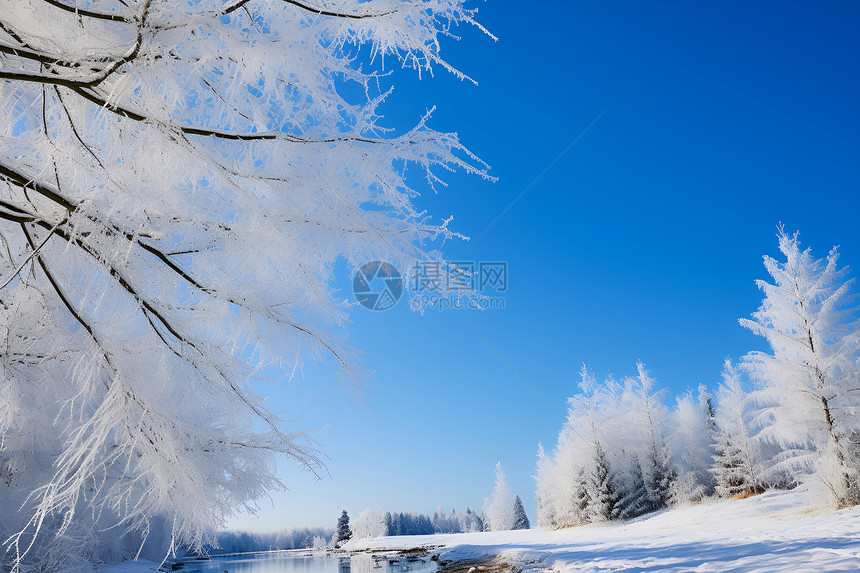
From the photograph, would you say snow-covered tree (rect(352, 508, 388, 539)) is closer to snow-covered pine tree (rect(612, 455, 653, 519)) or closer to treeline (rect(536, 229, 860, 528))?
treeline (rect(536, 229, 860, 528))

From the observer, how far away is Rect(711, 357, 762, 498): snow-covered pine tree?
24359 millimetres

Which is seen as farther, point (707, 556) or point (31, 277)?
point (707, 556)

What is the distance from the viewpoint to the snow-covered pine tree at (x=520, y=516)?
47703mm

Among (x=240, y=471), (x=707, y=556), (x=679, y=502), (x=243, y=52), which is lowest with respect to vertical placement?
(x=679, y=502)

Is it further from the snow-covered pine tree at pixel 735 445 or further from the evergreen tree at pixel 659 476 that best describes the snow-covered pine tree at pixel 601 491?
the snow-covered pine tree at pixel 735 445

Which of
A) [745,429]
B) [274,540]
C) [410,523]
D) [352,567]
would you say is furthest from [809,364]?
[274,540]

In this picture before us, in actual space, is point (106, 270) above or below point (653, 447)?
above

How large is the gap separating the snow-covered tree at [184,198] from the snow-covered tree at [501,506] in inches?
1939

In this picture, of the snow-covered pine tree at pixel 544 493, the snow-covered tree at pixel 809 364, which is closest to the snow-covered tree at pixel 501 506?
the snow-covered pine tree at pixel 544 493

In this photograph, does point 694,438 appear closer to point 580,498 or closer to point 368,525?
point 580,498

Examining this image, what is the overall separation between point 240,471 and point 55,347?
6.00ft

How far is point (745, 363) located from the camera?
1560cm

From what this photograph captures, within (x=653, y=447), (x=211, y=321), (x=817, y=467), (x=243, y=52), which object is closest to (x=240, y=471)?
(x=211, y=321)

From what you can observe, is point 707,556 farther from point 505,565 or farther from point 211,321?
point 211,321
